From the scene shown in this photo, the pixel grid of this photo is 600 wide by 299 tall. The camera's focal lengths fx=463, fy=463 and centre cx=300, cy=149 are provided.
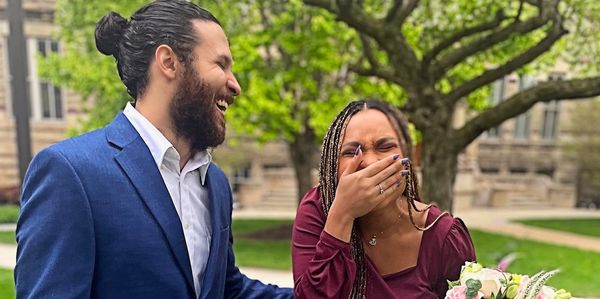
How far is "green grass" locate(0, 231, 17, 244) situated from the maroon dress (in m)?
11.1

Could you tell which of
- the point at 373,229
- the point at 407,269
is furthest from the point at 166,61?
the point at 407,269

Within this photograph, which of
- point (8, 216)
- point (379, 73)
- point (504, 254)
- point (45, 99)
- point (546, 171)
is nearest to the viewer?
point (379, 73)

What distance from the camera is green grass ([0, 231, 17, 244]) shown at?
10.7m

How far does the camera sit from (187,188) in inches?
70.3

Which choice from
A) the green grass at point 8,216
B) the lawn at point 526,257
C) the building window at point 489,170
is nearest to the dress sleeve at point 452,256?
the lawn at point 526,257

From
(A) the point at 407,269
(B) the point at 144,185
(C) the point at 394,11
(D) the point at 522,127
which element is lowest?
(D) the point at 522,127

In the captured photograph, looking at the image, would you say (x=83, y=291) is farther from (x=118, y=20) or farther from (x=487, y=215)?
(x=487, y=215)

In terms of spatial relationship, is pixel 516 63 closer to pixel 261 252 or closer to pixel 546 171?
pixel 261 252

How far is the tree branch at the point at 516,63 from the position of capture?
17.7ft

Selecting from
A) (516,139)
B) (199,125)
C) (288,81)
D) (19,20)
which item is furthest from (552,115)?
(199,125)

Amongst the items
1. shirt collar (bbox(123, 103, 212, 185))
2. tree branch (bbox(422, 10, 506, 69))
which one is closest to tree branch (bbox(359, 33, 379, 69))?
tree branch (bbox(422, 10, 506, 69))

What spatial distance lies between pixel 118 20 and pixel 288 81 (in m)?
7.90

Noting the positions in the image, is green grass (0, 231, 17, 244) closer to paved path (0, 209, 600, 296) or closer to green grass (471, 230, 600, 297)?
paved path (0, 209, 600, 296)

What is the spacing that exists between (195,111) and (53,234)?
0.60m
